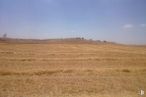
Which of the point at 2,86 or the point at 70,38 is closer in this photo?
the point at 2,86

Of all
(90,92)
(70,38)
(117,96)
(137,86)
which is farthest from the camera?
(70,38)

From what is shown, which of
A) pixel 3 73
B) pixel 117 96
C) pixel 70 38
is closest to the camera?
pixel 117 96

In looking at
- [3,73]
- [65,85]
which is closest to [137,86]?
[65,85]

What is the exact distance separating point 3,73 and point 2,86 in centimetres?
426

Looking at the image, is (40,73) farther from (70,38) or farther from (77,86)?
(70,38)

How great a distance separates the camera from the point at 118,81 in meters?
13.1

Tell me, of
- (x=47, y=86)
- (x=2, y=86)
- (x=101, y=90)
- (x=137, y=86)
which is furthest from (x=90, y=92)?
(x=2, y=86)

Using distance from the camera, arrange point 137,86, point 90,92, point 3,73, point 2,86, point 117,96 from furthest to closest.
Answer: point 3,73 → point 137,86 → point 2,86 → point 90,92 → point 117,96

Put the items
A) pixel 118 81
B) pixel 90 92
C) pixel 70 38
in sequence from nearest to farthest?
pixel 90 92, pixel 118 81, pixel 70 38

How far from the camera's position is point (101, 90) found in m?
10.9

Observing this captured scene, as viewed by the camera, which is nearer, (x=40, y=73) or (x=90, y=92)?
(x=90, y=92)

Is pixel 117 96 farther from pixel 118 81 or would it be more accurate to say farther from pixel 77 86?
pixel 118 81

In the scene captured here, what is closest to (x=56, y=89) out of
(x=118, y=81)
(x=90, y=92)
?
(x=90, y=92)

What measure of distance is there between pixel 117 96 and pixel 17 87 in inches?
209
